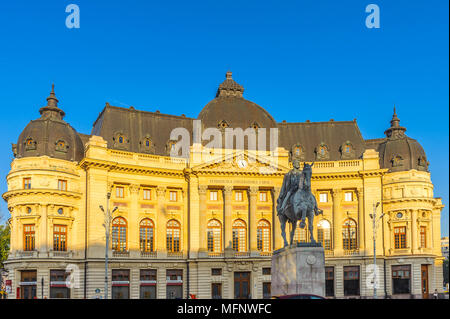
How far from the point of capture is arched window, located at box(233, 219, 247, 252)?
72000 mm

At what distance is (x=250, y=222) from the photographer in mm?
71375

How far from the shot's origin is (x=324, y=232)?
74.6m

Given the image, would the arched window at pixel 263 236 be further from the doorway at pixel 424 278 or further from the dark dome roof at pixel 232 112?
the doorway at pixel 424 278

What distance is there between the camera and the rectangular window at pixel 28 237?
63.4 meters

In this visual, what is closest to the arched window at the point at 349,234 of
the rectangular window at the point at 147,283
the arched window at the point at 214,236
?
the arched window at the point at 214,236

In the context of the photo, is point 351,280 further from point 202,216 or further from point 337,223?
point 202,216

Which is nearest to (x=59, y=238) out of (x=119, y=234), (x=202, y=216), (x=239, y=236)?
(x=119, y=234)

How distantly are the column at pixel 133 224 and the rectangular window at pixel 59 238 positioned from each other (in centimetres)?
712

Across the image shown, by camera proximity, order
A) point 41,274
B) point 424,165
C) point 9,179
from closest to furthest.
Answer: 1. point 41,274
2. point 9,179
3. point 424,165

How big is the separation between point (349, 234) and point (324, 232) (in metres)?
3.10
